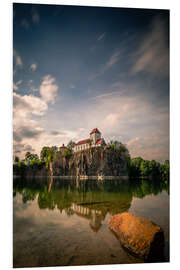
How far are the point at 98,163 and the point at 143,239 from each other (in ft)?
78.6

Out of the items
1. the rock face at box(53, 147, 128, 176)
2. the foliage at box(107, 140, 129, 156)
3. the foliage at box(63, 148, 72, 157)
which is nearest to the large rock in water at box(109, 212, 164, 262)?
the foliage at box(107, 140, 129, 156)

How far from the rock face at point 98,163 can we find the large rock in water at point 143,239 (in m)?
22.5

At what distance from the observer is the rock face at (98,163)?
25.8m

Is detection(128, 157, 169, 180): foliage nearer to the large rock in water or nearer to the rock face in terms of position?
the rock face

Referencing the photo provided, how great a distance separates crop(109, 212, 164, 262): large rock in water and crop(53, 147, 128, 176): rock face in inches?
884

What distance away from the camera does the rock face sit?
84.7ft

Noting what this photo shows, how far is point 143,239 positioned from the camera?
2.57m

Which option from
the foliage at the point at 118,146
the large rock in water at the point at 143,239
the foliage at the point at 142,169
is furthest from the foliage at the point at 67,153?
the large rock in water at the point at 143,239

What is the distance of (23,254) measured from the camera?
2756mm

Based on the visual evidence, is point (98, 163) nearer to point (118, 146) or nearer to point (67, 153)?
point (118, 146)

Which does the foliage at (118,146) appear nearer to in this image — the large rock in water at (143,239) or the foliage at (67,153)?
the foliage at (67,153)

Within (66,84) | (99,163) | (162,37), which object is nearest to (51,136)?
(66,84)

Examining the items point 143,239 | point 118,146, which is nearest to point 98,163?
point 118,146
